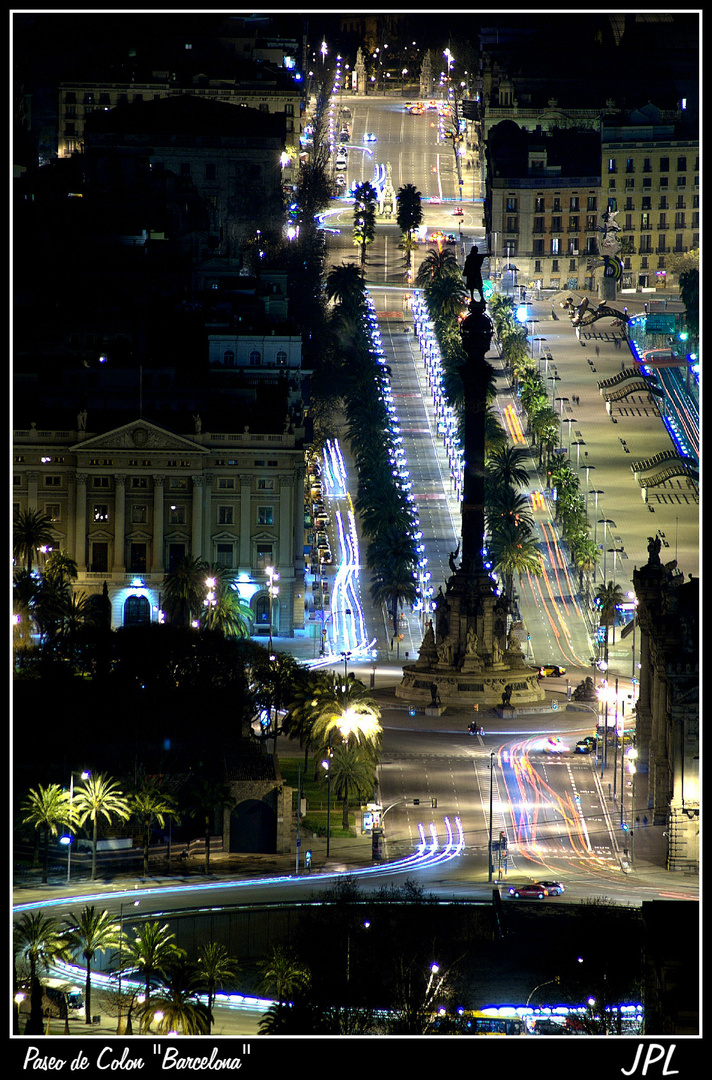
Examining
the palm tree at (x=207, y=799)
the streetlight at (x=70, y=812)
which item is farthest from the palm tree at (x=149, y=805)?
the streetlight at (x=70, y=812)

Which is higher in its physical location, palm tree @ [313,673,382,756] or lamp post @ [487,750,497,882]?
palm tree @ [313,673,382,756]

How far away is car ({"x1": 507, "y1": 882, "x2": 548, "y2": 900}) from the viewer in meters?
144

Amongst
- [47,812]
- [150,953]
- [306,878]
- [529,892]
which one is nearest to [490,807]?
[306,878]

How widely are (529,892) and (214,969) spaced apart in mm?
21900

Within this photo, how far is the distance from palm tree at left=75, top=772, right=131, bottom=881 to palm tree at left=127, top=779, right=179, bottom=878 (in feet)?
1.98

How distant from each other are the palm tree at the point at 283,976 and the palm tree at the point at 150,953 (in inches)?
156

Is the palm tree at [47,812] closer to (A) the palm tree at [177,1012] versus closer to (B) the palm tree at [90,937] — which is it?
(B) the palm tree at [90,937]

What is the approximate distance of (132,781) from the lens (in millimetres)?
158250

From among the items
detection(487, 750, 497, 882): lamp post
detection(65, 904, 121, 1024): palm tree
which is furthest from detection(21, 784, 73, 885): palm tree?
detection(487, 750, 497, 882): lamp post

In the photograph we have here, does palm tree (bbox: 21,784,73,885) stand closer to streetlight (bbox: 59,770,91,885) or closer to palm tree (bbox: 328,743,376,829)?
streetlight (bbox: 59,770,91,885)

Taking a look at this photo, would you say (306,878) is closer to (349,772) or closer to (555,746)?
(349,772)

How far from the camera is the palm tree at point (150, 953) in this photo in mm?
127500

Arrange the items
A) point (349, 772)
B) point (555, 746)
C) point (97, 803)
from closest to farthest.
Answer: point (97, 803)
point (349, 772)
point (555, 746)

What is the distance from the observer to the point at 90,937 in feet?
421
